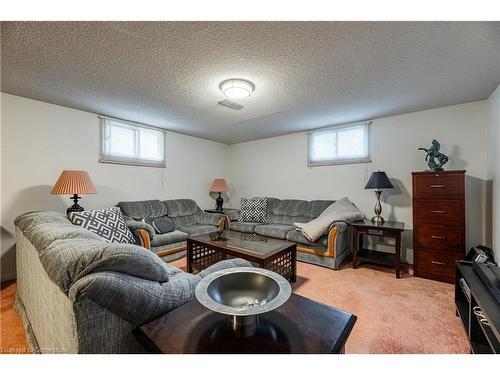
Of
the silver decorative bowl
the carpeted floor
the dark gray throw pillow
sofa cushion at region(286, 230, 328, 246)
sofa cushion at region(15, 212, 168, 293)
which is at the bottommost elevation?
the carpeted floor

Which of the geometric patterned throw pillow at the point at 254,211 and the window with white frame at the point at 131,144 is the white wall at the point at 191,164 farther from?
the geometric patterned throw pillow at the point at 254,211

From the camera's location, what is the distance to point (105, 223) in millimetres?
2490

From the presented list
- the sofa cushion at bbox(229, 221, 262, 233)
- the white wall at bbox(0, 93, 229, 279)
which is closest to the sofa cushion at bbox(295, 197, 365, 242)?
the sofa cushion at bbox(229, 221, 262, 233)

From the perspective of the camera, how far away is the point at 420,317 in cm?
183

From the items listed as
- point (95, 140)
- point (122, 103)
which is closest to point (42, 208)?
point (95, 140)

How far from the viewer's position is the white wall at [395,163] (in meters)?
2.73

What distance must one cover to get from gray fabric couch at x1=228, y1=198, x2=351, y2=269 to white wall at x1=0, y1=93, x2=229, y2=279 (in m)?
1.83

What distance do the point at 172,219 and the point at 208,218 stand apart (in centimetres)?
63

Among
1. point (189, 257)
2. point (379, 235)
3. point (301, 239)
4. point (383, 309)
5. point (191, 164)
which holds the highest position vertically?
point (191, 164)

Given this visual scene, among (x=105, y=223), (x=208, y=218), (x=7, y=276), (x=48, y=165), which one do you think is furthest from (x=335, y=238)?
(x=7, y=276)

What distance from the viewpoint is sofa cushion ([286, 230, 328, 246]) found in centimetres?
298

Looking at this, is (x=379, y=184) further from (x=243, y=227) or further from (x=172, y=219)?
(x=172, y=219)

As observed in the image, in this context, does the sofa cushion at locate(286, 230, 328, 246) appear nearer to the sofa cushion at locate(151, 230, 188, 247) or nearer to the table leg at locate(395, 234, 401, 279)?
the table leg at locate(395, 234, 401, 279)

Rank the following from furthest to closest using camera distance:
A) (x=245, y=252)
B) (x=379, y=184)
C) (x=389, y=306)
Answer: (x=379, y=184) < (x=245, y=252) < (x=389, y=306)
